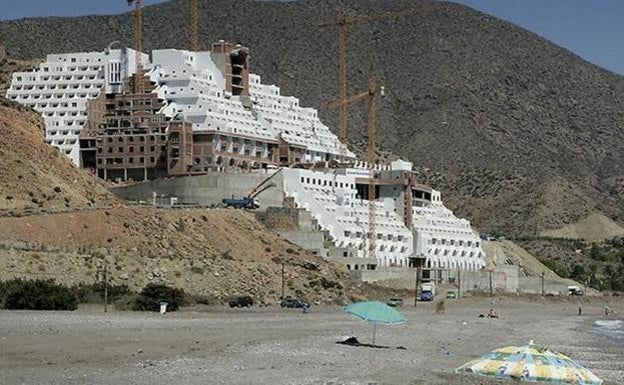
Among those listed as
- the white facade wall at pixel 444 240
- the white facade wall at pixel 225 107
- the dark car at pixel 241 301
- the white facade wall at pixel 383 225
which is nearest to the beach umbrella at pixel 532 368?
the dark car at pixel 241 301

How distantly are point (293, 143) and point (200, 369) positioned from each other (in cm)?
8769

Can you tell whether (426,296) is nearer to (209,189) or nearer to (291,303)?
(209,189)

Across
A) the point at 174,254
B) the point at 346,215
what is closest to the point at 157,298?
the point at 174,254

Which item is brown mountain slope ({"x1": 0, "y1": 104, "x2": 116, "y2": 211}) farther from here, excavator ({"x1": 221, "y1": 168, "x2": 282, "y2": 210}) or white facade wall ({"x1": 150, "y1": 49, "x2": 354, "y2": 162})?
white facade wall ({"x1": 150, "y1": 49, "x2": 354, "y2": 162})

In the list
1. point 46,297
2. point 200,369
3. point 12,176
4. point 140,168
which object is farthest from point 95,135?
point 200,369

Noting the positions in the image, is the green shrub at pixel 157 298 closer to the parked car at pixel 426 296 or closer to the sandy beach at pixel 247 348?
the sandy beach at pixel 247 348

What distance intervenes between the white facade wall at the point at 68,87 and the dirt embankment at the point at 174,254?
2682 centimetres

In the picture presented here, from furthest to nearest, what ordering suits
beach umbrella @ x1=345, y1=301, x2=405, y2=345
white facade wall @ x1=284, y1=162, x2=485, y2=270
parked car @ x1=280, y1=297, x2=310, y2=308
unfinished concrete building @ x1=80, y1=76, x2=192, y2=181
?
1. unfinished concrete building @ x1=80, y1=76, x2=192, y2=181
2. white facade wall @ x1=284, y1=162, x2=485, y2=270
3. parked car @ x1=280, y1=297, x2=310, y2=308
4. beach umbrella @ x1=345, y1=301, x2=405, y2=345

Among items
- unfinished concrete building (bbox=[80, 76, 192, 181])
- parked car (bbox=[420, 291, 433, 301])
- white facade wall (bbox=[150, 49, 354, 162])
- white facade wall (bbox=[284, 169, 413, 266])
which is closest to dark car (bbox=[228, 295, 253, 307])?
parked car (bbox=[420, 291, 433, 301])

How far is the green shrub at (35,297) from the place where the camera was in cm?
5309

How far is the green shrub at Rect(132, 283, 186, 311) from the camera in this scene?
2298 inches

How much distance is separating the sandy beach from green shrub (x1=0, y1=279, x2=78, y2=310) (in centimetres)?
125

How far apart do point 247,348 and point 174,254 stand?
40.1 metres

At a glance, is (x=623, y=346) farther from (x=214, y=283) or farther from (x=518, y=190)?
(x=518, y=190)
